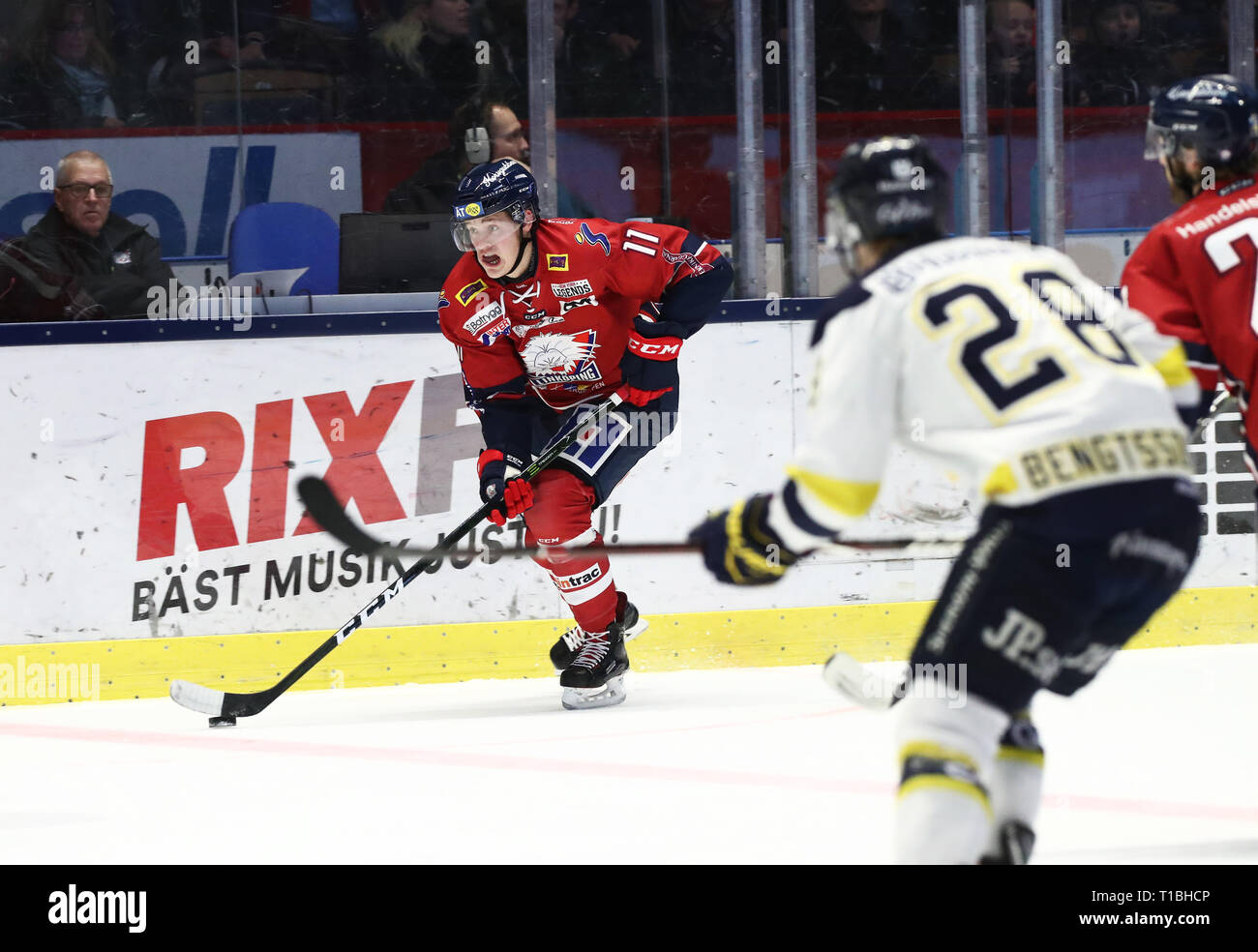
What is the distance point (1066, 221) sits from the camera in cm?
504

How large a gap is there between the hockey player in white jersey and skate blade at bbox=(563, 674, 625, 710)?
220cm

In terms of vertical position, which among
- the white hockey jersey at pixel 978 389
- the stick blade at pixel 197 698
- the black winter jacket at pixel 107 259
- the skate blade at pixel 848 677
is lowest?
the stick blade at pixel 197 698

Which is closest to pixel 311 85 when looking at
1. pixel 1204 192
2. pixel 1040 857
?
pixel 1204 192

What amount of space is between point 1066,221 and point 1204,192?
239 cm

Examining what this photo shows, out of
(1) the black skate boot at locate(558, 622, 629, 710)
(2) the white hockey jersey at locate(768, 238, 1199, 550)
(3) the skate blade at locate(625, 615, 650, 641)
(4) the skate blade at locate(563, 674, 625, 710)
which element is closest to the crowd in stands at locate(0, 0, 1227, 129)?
(3) the skate blade at locate(625, 615, 650, 641)

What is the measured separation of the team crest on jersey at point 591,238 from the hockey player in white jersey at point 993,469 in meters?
2.12

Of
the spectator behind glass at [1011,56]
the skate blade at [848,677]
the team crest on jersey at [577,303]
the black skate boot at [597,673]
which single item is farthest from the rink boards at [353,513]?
the skate blade at [848,677]

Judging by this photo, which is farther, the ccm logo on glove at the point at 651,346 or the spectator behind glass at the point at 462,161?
the spectator behind glass at the point at 462,161

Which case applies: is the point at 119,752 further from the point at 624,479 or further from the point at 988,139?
the point at 988,139

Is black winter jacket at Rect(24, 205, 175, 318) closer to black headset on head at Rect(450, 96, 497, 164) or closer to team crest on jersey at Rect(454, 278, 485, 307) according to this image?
black headset on head at Rect(450, 96, 497, 164)

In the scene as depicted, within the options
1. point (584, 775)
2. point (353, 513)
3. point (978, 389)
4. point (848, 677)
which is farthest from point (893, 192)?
point (353, 513)

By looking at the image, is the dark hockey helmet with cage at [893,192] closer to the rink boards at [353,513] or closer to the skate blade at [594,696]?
the skate blade at [594,696]

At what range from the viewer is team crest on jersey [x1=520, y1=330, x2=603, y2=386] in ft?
13.1

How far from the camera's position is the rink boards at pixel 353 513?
13.8 feet
